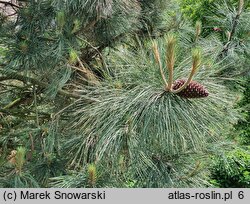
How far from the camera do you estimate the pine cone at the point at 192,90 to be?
2.43 ft

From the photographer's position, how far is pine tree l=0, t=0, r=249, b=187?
0.80 metres

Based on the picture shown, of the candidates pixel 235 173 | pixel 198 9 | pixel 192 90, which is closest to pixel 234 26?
pixel 192 90

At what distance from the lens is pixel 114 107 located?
84cm

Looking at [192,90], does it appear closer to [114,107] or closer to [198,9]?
Answer: [114,107]

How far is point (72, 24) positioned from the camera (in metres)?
1.21

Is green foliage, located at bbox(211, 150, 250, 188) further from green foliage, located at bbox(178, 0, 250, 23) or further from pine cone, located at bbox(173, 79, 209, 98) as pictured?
pine cone, located at bbox(173, 79, 209, 98)

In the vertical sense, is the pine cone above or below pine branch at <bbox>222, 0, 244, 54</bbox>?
below

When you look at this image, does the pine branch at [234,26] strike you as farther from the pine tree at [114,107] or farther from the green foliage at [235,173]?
the green foliage at [235,173]

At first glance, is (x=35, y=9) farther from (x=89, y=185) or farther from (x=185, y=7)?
(x=185, y=7)

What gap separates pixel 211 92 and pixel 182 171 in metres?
0.25

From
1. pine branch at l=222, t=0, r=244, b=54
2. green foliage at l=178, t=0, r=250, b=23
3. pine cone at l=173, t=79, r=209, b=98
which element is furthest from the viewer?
green foliage at l=178, t=0, r=250, b=23

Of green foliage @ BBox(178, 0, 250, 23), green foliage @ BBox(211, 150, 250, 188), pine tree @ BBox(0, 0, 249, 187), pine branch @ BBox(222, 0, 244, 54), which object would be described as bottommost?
green foliage @ BBox(211, 150, 250, 188)

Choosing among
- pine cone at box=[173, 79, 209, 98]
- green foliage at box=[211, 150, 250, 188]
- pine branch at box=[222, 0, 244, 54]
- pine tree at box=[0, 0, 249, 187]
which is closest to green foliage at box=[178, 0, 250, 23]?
green foliage at box=[211, 150, 250, 188]

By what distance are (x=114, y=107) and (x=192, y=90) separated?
19 centimetres
